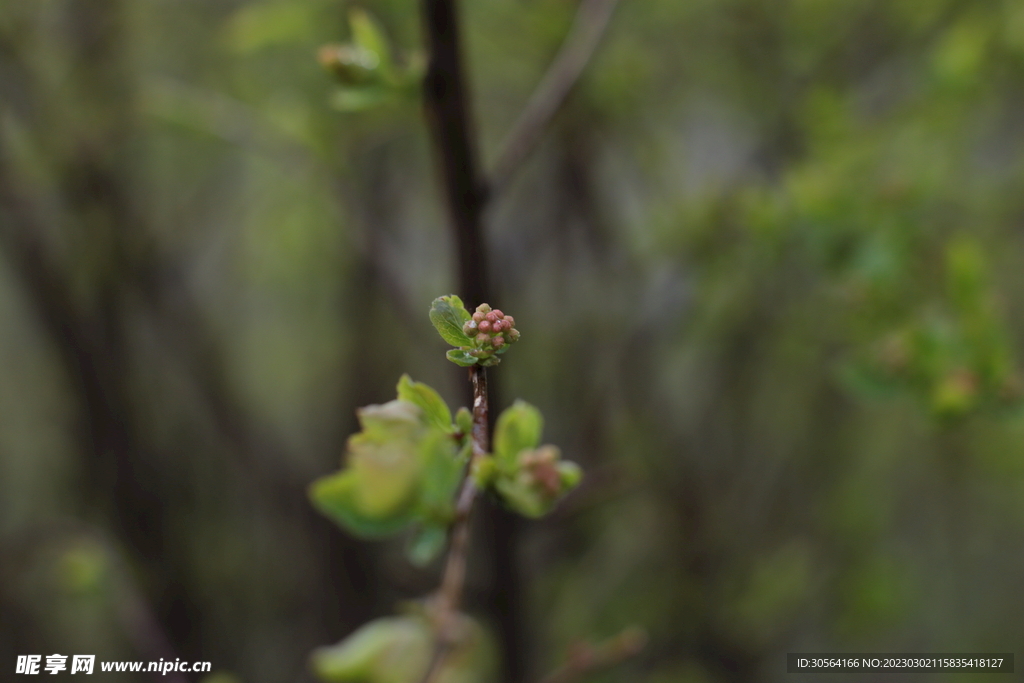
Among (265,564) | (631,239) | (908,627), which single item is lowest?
(908,627)

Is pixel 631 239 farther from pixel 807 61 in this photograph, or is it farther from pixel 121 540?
pixel 121 540

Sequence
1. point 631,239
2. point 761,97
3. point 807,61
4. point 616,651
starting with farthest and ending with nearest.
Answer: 1. point 631,239
2. point 761,97
3. point 807,61
4. point 616,651

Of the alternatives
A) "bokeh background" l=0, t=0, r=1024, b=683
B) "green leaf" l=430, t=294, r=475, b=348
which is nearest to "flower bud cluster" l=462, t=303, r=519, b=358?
"green leaf" l=430, t=294, r=475, b=348

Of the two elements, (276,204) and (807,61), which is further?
(276,204)

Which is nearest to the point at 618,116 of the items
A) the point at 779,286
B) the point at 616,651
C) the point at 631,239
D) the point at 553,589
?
the point at 631,239

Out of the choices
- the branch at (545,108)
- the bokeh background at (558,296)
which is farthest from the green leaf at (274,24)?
the branch at (545,108)

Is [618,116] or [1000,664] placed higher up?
[618,116]

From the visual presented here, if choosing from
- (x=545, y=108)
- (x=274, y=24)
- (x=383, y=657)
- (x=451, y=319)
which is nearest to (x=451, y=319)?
(x=451, y=319)
